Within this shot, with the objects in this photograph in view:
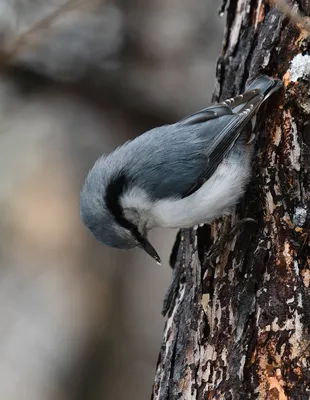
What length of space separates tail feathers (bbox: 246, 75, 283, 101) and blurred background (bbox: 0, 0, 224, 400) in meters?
2.50

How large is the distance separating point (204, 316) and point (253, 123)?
74cm

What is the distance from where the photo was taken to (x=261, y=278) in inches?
77.4

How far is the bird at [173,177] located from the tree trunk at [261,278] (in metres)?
0.08

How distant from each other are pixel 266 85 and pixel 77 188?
3050 mm

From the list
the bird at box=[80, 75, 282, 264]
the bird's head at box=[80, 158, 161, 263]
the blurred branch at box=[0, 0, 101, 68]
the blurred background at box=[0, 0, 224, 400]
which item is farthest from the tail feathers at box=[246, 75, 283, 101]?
the blurred background at box=[0, 0, 224, 400]

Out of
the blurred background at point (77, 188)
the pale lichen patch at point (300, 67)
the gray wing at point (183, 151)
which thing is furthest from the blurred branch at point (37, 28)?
the blurred background at point (77, 188)

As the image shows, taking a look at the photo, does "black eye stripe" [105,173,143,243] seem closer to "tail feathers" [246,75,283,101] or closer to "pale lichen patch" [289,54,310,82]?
"tail feathers" [246,75,283,101]

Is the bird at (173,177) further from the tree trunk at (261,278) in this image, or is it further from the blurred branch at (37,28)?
the blurred branch at (37,28)

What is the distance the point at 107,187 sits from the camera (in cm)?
210

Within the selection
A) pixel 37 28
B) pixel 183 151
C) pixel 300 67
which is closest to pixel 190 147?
pixel 183 151

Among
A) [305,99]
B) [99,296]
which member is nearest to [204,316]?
[305,99]

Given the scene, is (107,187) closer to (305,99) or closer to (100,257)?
(305,99)

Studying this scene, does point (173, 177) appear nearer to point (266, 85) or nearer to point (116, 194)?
point (116, 194)

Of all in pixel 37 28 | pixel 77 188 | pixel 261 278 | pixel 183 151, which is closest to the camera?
pixel 261 278
